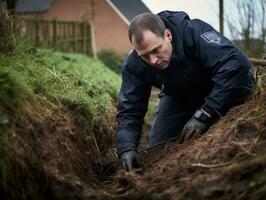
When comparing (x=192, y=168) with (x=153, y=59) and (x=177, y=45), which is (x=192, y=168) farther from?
(x=177, y=45)

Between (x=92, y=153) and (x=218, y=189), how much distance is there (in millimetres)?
1937

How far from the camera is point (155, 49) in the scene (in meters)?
4.13

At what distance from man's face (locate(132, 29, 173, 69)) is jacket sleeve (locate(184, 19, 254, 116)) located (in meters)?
0.24

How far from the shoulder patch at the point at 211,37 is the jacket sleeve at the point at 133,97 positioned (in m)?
0.58

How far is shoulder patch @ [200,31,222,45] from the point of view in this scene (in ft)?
14.2

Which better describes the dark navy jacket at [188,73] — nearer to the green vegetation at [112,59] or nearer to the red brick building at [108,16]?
the green vegetation at [112,59]

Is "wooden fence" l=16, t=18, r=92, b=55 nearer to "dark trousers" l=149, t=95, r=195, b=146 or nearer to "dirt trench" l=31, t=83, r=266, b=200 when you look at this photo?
"dark trousers" l=149, t=95, r=195, b=146

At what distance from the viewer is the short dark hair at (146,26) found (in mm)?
4074

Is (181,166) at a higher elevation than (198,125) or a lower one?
higher

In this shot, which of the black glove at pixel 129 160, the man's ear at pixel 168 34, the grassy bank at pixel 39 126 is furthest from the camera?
the man's ear at pixel 168 34

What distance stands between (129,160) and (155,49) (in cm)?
89

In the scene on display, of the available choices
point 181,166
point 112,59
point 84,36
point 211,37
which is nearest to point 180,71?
point 211,37

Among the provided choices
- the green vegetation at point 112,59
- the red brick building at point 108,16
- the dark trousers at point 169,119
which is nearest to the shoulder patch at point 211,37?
the dark trousers at point 169,119

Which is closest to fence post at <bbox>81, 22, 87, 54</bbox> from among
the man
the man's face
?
the man
